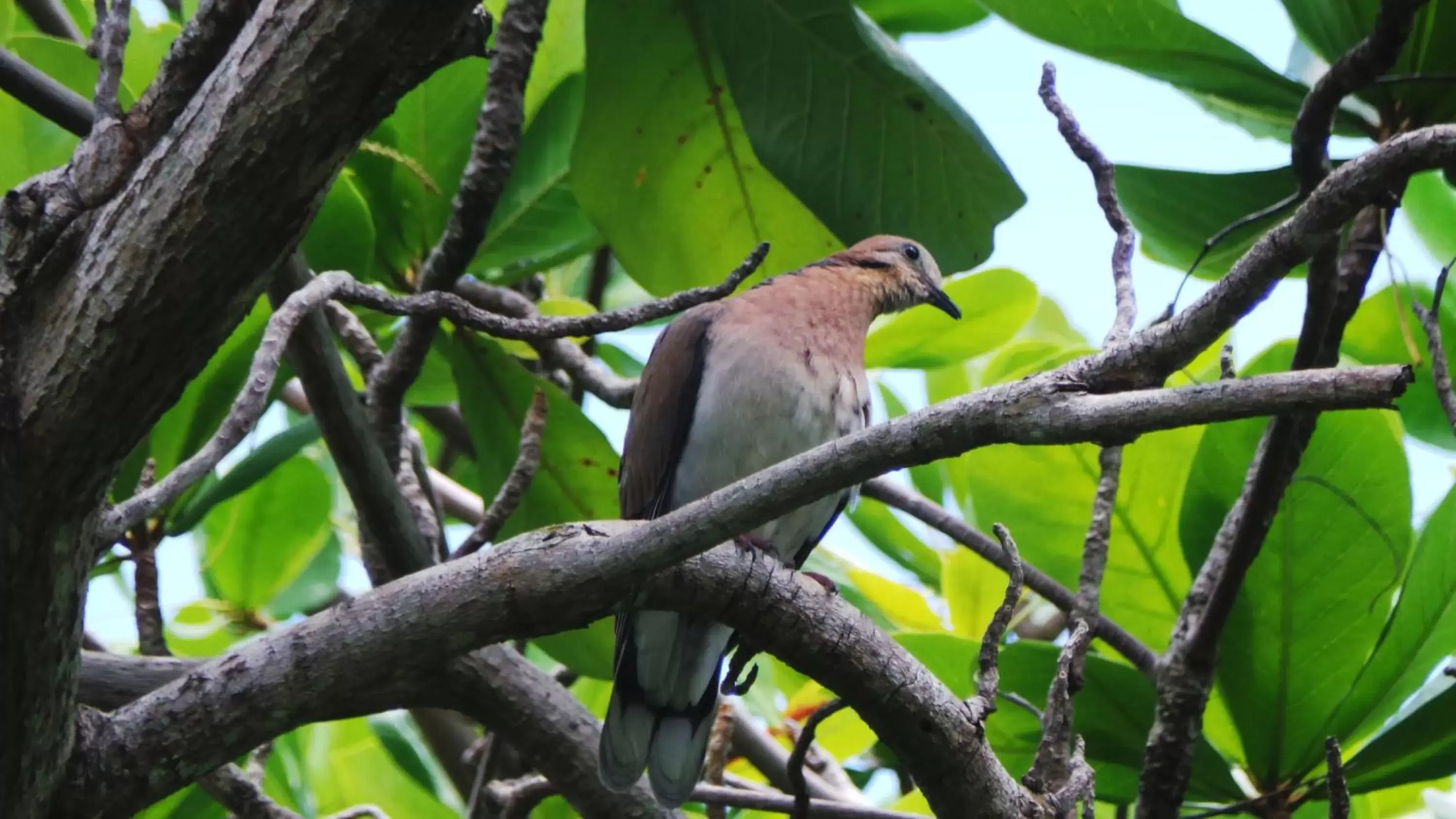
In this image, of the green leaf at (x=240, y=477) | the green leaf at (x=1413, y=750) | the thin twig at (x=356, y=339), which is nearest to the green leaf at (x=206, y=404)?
the green leaf at (x=240, y=477)

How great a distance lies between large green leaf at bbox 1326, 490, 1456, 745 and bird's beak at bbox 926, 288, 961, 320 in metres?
1.11

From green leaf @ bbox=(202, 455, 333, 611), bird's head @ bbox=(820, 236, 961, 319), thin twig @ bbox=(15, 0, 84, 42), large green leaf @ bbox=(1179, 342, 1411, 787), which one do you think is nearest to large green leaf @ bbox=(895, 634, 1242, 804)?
large green leaf @ bbox=(1179, 342, 1411, 787)

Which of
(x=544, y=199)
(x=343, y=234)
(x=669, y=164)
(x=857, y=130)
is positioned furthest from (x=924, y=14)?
(x=343, y=234)

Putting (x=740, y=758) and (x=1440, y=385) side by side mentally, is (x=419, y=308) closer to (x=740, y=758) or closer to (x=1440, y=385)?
(x=1440, y=385)

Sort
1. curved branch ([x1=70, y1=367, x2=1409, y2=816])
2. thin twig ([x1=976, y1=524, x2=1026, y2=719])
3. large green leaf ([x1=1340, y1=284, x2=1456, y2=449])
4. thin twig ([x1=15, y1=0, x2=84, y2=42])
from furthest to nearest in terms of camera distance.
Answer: thin twig ([x1=15, y1=0, x2=84, y2=42]) < large green leaf ([x1=1340, y1=284, x2=1456, y2=449]) < thin twig ([x1=976, y1=524, x2=1026, y2=719]) < curved branch ([x1=70, y1=367, x2=1409, y2=816])

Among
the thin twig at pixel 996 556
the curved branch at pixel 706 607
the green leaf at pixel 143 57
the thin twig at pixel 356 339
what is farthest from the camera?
the thin twig at pixel 356 339

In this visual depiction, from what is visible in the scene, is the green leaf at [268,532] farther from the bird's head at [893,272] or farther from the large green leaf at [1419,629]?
the large green leaf at [1419,629]

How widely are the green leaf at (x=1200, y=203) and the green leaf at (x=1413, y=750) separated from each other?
2.55 feet

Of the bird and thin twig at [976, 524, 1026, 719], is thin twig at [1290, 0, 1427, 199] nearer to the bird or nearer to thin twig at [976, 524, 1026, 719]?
thin twig at [976, 524, 1026, 719]

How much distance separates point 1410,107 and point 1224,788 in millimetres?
1163

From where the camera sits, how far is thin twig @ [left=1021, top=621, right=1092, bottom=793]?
1.85m

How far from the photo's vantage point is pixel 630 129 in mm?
2658

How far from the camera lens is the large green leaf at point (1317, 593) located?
227 cm

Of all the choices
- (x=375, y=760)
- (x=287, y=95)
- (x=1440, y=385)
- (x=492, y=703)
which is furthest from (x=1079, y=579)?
(x=375, y=760)
